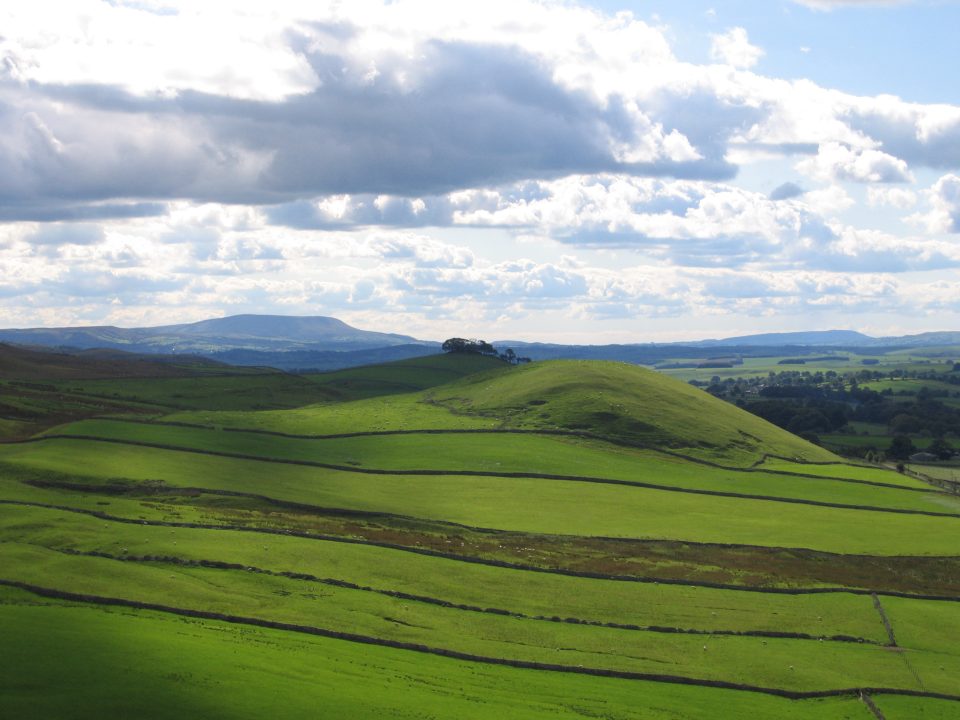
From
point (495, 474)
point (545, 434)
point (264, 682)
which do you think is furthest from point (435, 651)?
point (545, 434)

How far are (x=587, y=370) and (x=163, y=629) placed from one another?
149884 mm

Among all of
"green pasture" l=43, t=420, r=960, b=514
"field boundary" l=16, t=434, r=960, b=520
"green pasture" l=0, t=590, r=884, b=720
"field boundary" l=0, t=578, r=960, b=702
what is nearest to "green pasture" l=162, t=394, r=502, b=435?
"green pasture" l=43, t=420, r=960, b=514

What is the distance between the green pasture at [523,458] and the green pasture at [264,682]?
69972 millimetres

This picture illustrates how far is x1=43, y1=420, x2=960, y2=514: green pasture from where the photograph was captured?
12500 centimetres

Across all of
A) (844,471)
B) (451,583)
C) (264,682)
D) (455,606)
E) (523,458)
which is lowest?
(844,471)

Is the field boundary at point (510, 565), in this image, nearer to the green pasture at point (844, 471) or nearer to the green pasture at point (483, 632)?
the green pasture at point (483, 632)

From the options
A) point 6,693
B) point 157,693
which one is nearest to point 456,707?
point 157,693

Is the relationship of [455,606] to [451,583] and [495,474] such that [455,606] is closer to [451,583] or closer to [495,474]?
[451,583]

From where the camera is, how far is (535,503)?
10962cm

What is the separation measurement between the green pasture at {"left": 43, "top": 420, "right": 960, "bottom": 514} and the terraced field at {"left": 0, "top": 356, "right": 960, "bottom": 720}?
0.78 metres

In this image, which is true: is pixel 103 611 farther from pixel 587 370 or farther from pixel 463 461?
pixel 587 370

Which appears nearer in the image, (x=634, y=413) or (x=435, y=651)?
(x=435, y=651)

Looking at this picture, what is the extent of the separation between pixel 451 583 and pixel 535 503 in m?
38.7

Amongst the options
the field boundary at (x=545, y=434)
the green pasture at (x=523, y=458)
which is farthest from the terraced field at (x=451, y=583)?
the field boundary at (x=545, y=434)
